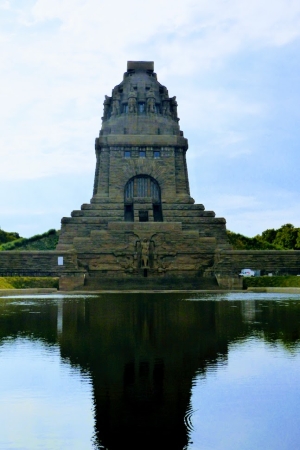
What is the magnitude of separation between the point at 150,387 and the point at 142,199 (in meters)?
45.7

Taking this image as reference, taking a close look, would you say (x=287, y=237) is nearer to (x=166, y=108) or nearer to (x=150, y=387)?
(x=166, y=108)

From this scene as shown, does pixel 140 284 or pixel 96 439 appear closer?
pixel 96 439

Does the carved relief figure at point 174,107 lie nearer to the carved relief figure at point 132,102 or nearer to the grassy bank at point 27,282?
the carved relief figure at point 132,102

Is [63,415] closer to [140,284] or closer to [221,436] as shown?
[221,436]

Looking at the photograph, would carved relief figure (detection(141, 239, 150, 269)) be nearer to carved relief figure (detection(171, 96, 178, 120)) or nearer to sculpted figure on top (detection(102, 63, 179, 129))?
sculpted figure on top (detection(102, 63, 179, 129))

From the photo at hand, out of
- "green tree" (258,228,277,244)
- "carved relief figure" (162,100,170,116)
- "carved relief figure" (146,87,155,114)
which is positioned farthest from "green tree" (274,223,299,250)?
"carved relief figure" (146,87,155,114)

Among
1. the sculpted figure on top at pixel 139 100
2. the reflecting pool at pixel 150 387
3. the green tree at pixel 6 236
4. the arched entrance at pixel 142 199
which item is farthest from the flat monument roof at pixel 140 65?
the reflecting pool at pixel 150 387

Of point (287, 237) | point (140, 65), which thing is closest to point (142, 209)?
point (140, 65)

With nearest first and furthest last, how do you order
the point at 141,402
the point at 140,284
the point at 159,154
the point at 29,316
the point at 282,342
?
1. the point at 141,402
2. the point at 282,342
3. the point at 29,316
4. the point at 140,284
5. the point at 159,154

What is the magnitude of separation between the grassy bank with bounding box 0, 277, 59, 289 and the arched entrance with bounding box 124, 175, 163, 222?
13326 millimetres

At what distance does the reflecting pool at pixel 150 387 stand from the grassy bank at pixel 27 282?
22834 millimetres

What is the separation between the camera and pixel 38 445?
5.24m

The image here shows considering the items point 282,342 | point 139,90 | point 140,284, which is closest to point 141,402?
point 282,342

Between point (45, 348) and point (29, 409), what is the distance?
4.56 m
